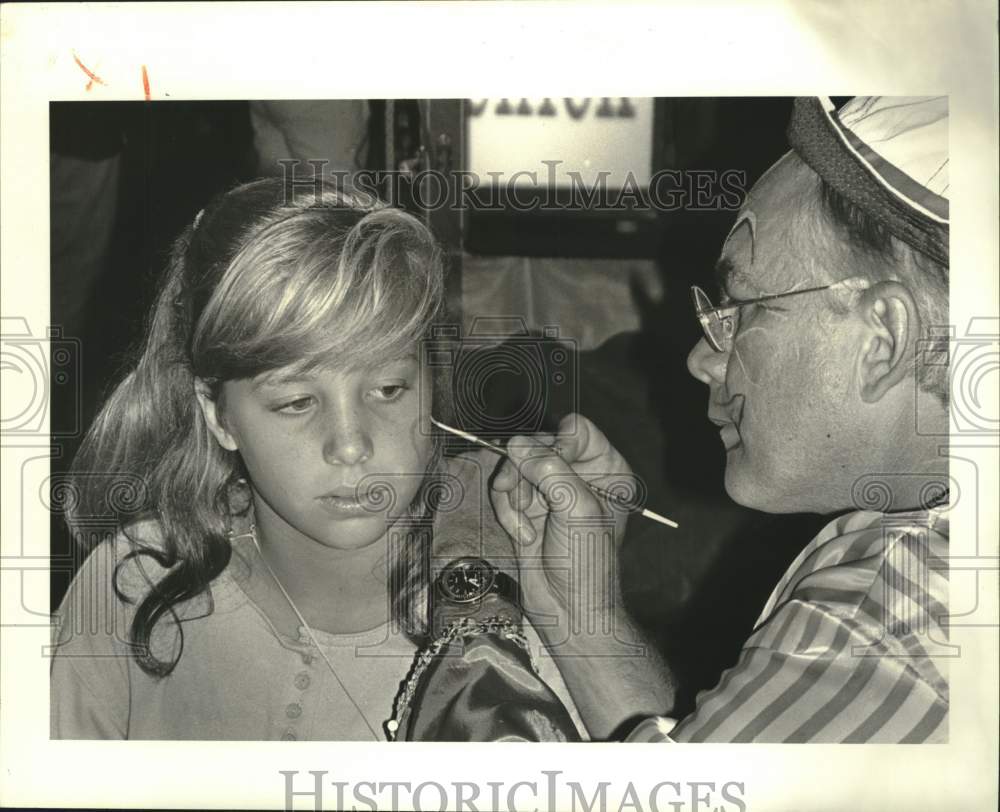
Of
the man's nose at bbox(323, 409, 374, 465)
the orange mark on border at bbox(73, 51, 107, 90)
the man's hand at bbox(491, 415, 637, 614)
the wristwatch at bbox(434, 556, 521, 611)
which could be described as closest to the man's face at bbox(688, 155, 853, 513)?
the man's hand at bbox(491, 415, 637, 614)

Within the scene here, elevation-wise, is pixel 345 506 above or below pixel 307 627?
above

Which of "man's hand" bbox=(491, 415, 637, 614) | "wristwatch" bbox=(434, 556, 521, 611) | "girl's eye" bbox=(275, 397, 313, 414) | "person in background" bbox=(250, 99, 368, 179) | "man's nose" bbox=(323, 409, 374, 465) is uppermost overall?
"person in background" bbox=(250, 99, 368, 179)

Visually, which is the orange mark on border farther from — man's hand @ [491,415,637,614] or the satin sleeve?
the satin sleeve

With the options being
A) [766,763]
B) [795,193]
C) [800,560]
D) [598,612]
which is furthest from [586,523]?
[795,193]

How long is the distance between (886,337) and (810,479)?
0.19 meters

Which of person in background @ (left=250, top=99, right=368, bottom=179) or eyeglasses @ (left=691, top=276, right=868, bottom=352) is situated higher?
person in background @ (left=250, top=99, right=368, bottom=179)

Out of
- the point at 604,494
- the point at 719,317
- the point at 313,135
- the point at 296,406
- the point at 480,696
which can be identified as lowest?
the point at 480,696

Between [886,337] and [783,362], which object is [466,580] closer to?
[783,362]

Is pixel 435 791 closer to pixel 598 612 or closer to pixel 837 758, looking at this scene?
pixel 598 612

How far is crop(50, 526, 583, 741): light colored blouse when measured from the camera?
1.41 metres

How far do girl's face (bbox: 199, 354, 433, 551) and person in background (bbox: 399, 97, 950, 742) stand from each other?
102mm

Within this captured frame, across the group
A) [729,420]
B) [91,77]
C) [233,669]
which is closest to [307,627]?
[233,669]

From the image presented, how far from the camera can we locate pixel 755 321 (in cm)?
136

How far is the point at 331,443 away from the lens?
137cm
